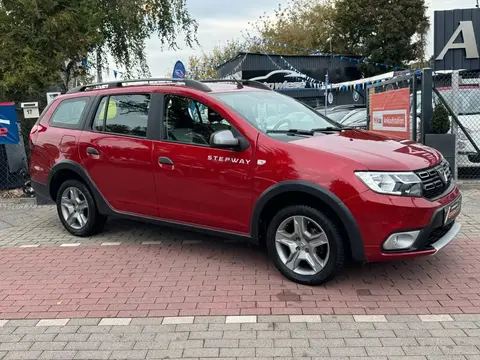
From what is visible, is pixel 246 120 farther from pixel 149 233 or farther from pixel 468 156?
pixel 468 156

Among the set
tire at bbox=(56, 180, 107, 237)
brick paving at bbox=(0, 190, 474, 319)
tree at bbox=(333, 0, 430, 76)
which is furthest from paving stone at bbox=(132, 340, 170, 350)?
tree at bbox=(333, 0, 430, 76)

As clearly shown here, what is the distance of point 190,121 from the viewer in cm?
478

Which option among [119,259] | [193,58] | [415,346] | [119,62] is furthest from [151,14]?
[193,58]

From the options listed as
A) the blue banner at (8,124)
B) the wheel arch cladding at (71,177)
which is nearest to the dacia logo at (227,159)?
the wheel arch cladding at (71,177)

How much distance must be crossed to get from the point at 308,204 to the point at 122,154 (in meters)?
2.25

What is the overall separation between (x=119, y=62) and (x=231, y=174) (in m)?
10.5

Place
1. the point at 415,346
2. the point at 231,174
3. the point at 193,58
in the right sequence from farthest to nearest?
the point at 193,58, the point at 231,174, the point at 415,346

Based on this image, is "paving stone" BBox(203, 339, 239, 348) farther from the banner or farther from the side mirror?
the banner

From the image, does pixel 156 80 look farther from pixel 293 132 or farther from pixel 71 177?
pixel 293 132

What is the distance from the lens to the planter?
302 inches

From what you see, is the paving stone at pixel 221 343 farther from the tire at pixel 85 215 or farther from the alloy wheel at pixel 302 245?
the tire at pixel 85 215

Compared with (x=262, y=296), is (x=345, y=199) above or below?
above

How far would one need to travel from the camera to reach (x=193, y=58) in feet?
139

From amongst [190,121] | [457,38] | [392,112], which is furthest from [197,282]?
[457,38]
